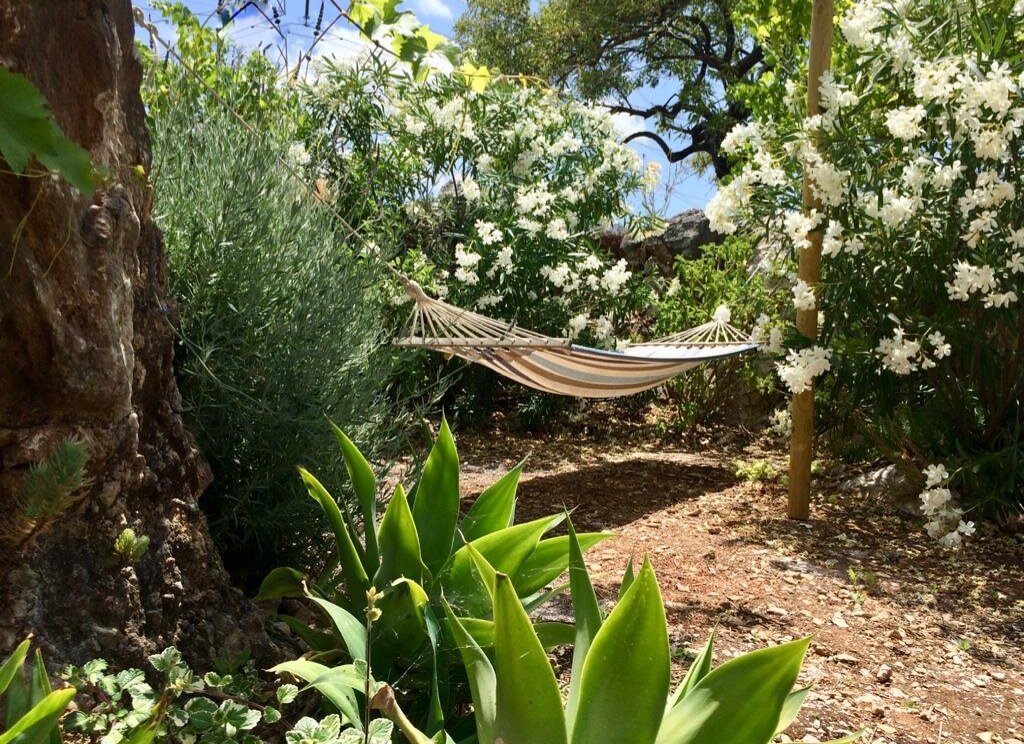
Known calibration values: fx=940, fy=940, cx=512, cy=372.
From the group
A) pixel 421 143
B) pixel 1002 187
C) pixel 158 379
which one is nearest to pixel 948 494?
pixel 1002 187

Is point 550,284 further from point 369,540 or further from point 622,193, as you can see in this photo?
point 369,540

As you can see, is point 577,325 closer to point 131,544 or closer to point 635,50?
point 131,544

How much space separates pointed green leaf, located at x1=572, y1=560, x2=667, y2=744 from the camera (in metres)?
1.16

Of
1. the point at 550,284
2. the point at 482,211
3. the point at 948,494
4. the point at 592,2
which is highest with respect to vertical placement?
the point at 592,2

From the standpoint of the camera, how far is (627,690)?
1.18 meters

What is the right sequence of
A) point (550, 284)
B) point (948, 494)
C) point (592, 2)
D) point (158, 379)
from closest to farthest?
point (158, 379)
point (948, 494)
point (550, 284)
point (592, 2)

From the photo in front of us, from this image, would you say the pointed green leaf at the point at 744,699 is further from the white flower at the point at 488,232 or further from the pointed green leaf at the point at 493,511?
the white flower at the point at 488,232

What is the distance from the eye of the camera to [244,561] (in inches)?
84.3

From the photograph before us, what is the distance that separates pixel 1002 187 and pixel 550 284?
2.94 metres

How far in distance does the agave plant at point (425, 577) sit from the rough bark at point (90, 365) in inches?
10.2

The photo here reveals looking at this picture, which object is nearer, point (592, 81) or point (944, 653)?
point (944, 653)

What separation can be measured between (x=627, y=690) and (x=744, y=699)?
0.16 metres

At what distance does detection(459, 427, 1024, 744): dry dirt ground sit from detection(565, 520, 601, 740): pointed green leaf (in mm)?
283

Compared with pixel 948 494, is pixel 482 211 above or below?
above
